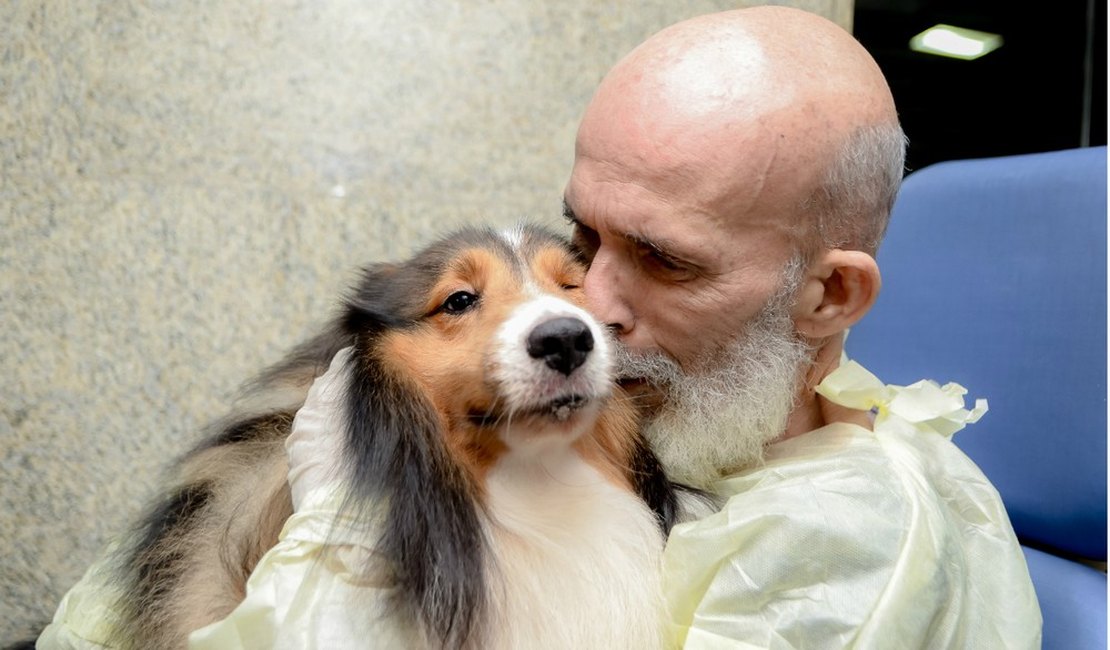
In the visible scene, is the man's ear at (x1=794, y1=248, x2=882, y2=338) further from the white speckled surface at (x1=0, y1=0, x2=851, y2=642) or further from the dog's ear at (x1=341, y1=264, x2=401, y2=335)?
the white speckled surface at (x1=0, y1=0, x2=851, y2=642)

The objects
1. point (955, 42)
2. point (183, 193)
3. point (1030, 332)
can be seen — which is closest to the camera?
point (1030, 332)

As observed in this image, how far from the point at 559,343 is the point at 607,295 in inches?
12.6

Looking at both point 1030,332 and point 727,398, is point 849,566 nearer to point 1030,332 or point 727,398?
point 727,398

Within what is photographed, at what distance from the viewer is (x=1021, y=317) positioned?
5.59ft

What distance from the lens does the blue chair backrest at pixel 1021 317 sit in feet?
5.12

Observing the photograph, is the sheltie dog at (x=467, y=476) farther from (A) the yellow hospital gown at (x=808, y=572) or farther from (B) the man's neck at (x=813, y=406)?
(B) the man's neck at (x=813, y=406)

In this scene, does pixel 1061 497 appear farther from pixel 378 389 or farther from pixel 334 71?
pixel 334 71

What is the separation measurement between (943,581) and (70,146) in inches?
83.7

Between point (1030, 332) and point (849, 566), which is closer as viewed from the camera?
point (849, 566)

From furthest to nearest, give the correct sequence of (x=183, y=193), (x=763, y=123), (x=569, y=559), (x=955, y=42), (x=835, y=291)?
(x=955, y=42) < (x=183, y=193) < (x=835, y=291) < (x=763, y=123) < (x=569, y=559)

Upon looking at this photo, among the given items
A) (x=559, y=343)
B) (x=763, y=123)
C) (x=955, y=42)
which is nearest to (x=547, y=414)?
(x=559, y=343)

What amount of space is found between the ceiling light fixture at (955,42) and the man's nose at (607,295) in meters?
2.38

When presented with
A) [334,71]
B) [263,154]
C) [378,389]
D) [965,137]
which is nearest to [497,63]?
[334,71]

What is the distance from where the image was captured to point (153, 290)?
80.1 inches
